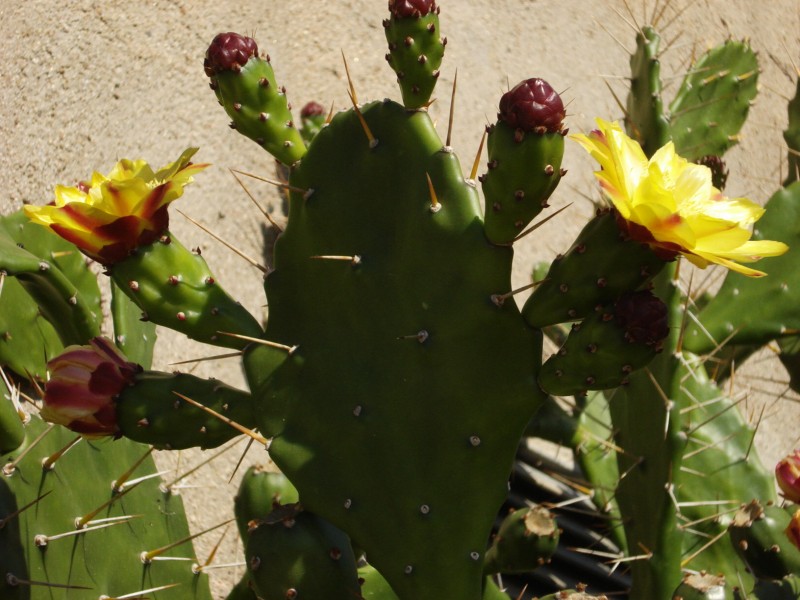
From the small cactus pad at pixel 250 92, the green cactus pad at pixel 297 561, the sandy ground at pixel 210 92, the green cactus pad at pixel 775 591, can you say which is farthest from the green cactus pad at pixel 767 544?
the small cactus pad at pixel 250 92

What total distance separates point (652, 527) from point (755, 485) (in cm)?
33

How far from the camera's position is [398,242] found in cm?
118

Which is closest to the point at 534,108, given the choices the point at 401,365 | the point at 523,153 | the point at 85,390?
the point at 523,153

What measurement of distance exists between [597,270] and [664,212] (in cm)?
10

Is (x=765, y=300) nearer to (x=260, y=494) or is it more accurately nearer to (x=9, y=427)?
(x=260, y=494)

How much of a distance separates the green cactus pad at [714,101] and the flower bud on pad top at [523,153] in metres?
1.32

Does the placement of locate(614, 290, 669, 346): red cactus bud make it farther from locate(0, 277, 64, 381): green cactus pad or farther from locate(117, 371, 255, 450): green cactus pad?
locate(0, 277, 64, 381): green cactus pad

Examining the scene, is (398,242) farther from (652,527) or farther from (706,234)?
(652,527)

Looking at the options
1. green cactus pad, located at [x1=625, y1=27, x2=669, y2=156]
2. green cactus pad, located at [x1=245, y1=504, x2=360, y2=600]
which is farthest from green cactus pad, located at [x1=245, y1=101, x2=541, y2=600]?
green cactus pad, located at [x1=625, y1=27, x2=669, y2=156]

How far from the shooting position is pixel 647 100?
182 cm

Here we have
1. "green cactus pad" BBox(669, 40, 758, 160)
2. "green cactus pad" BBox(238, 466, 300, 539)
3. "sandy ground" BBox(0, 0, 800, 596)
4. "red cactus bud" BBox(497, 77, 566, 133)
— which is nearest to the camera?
"red cactus bud" BBox(497, 77, 566, 133)

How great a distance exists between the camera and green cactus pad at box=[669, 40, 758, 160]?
232 cm

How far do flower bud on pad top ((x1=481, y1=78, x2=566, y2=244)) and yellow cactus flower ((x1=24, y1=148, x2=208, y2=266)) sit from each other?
35 centimetres

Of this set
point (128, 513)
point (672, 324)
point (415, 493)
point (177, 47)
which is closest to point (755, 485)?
point (672, 324)
